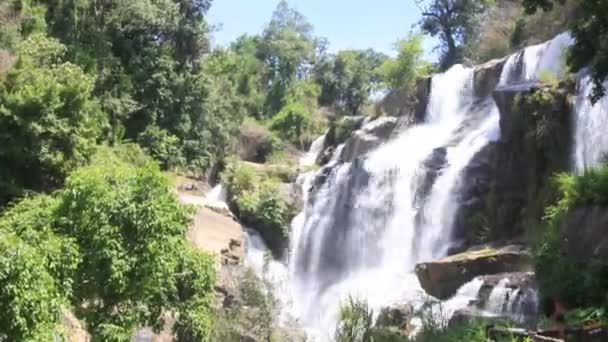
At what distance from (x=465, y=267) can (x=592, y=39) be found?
762 centimetres

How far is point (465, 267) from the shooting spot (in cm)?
1839

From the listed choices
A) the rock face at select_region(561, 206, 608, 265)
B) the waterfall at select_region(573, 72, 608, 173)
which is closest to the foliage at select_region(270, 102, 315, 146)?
the waterfall at select_region(573, 72, 608, 173)

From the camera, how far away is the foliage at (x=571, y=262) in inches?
469

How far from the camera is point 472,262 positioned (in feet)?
60.2

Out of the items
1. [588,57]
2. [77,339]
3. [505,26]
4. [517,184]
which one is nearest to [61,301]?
[77,339]

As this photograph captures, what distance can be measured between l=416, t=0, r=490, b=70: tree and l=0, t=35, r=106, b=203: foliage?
27.1 m

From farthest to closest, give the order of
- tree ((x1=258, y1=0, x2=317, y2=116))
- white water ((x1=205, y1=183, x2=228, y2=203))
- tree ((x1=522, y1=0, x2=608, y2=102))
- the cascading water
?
tree ((x1=258, y1=0, x2=317, y2=116)) < white water ((x1=205, y1=183, x2=228, y2=203)) < the cascading water < tree ((x1=522, y1=0, x2=608, y2=102))

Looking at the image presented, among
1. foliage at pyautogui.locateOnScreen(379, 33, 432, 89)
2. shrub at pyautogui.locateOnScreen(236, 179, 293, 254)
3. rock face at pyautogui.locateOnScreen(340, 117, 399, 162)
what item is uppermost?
foliage at pyautogui.locateOnScreen(379, 33, 432, 89)

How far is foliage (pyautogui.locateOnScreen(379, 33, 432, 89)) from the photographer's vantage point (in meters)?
44.0

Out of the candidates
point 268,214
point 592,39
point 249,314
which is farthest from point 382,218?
point 592,39

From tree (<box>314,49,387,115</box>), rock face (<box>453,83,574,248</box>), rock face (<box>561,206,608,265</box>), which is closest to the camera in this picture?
rock face (<box>561,206,608,265</box>)

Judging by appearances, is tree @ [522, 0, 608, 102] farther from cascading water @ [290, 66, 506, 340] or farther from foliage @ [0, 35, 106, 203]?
foliage @ [0, 35, 106, 203]

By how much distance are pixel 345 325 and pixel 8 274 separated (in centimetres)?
688

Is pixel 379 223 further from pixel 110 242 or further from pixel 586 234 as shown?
pixel 110 242
